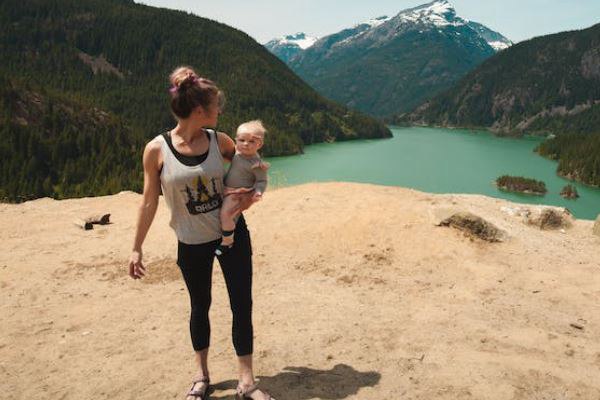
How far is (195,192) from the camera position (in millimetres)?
4652

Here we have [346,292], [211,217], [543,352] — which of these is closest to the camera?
[211,217]

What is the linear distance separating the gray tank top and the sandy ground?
6.89 ft

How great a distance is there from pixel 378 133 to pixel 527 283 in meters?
176

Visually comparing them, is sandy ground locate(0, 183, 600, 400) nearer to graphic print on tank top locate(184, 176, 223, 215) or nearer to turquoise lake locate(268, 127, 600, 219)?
graphic print on tank top locate(184, 176, 223, 215)

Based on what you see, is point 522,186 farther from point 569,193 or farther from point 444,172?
point 444,172

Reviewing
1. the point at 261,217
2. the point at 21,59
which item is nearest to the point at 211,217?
the point at 261,217

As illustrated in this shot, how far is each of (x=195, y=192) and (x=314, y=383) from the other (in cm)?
282

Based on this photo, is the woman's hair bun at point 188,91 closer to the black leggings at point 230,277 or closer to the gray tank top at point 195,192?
the gray tank top at point 195,192

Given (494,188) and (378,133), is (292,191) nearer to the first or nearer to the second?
(494,188)

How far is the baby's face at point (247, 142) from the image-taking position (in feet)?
15.8

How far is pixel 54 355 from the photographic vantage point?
6.79 m

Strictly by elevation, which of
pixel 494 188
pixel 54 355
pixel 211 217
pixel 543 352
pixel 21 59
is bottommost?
pixel 494 188

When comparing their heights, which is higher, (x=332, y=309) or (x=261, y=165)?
(x=261, y=165)

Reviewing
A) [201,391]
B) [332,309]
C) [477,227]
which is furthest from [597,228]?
[201,391]
